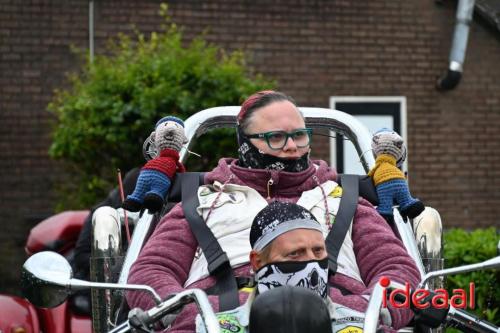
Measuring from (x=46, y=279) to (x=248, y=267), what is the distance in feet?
3.16

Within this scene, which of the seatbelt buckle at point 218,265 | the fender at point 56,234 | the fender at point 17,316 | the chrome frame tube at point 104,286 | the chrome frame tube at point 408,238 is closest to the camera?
the chrome frame tube at point 104,286

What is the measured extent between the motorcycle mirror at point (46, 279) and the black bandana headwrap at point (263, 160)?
1.21 meters

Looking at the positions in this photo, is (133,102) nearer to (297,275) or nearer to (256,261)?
(256,261)

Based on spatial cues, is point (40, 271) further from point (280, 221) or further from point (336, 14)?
point (336, 14)

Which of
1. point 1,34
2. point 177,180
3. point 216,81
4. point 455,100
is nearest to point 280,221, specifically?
point 177,180

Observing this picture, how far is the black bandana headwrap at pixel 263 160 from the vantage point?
4.60m

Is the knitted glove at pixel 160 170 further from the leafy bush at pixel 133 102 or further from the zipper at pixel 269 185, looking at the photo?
the leafy bush at pixel 133 102

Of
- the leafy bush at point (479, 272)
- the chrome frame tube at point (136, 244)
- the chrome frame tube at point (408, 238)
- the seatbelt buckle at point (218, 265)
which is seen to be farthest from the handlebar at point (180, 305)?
the leafy bush at point (479, 272)

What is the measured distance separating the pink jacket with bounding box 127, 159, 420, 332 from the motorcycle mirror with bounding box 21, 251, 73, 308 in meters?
0.51

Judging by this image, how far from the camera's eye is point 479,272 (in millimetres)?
7695

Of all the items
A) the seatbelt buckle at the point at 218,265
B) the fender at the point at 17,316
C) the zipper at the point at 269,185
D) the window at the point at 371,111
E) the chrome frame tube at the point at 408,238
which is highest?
the zipper at the point at 269,185

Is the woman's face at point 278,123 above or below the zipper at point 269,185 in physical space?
above

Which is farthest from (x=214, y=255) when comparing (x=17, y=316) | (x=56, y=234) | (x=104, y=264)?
(x=56, y=234)

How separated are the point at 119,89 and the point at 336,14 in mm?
3622
